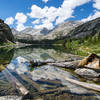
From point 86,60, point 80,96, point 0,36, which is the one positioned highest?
point 0,36

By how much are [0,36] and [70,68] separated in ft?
527

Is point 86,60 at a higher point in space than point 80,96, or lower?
higher

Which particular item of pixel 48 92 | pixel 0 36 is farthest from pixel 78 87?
pixel 0 36

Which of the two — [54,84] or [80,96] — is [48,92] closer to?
[54,84]

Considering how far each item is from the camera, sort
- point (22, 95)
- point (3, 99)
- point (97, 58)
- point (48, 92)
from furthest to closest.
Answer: point (97, 58), point (48, 92), point (22, 95), point (3, 99)

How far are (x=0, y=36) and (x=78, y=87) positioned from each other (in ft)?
557

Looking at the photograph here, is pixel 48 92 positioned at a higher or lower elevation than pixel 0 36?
lower

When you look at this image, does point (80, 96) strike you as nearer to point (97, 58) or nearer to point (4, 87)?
point (4, 87)

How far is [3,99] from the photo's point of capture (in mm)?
11461

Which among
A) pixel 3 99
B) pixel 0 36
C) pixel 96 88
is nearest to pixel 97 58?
pixel 96 88

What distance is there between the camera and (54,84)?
16297 millimetres

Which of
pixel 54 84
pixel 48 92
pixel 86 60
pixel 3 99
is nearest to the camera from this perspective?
pixel 3 99

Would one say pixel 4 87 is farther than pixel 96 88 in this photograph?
Yes

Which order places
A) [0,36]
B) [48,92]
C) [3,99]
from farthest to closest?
[0,36]
[48,92]
[3,99]
